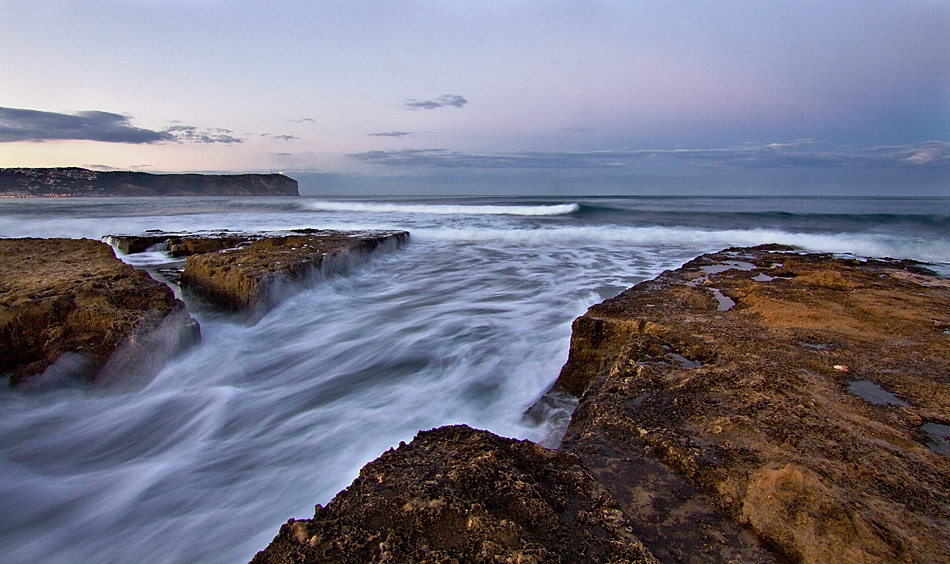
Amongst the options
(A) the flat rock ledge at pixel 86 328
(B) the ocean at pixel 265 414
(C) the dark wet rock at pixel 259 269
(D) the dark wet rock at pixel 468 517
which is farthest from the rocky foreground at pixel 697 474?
(C) the dark wet rock at pixel 259 269

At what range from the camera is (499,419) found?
3.08 m

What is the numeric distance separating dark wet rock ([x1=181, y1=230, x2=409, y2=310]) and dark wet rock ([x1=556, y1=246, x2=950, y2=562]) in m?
3.67

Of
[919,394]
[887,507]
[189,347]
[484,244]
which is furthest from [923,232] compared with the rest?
[189,347]

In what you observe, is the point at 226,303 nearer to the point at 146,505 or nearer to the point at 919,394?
the point at 146,505

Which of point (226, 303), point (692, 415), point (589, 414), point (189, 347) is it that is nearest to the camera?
point (692, 415)

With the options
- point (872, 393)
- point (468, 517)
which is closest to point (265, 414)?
point (468, 517)

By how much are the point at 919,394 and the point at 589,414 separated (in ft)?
4.95

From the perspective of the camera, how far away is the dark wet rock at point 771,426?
1263 mm

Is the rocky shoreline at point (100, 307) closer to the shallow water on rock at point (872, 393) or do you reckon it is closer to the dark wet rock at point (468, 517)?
the dark wet rock at point (468, 517)

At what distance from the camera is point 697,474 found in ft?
4.99

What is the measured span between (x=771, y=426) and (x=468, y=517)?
128 centimetres

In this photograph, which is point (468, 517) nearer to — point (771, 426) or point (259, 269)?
point (771, 426)

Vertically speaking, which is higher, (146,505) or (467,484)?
(467,484)

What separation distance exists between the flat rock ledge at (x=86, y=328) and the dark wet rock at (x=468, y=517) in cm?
298
